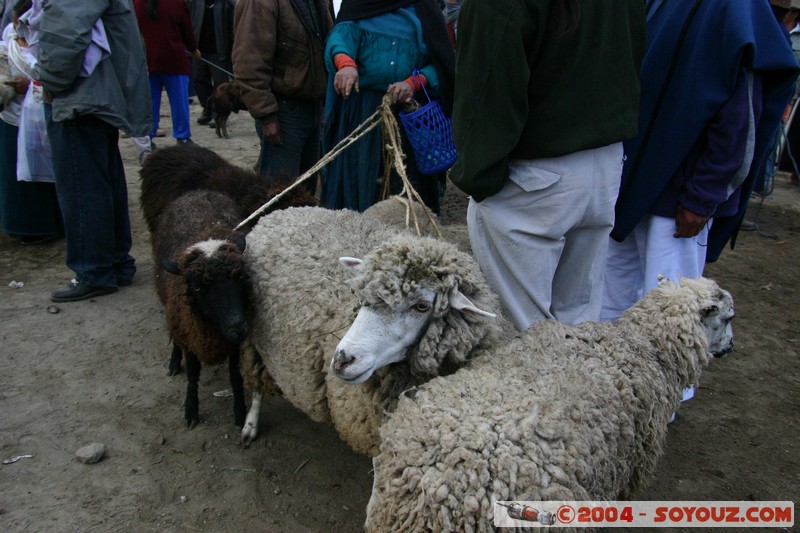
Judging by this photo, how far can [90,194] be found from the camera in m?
4.30

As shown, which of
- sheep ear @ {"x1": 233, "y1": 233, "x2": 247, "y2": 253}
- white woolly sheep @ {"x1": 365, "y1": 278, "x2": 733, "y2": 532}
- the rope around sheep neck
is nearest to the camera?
white woolly sheep @ {"x1": 365, "y1": 278, "x2": 733, "y2": 532}

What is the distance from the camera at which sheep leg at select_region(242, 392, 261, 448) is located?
122 inches

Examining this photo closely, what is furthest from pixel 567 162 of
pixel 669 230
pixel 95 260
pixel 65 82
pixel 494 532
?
pixel 95 260

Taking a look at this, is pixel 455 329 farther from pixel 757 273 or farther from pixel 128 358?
pixel 757 273

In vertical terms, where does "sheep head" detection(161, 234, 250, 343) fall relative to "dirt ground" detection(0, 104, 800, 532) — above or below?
above

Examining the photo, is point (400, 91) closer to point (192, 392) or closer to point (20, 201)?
point (192, 392)

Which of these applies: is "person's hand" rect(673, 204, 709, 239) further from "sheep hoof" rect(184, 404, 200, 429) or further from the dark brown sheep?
"sheep hoof" rect(184, 404, 200, 429)

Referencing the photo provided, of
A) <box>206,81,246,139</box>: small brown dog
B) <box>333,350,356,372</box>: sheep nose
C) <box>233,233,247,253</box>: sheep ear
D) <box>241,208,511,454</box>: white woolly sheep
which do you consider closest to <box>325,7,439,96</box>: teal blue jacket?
<box>241,208,511,454</box>: white woolly sheep

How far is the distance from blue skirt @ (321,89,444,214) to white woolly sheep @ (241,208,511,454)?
2.82ft

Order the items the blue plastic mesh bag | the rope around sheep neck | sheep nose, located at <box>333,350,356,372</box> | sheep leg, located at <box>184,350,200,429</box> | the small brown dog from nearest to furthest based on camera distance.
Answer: sheep nose, located at <box>333,350,356,372</box>
the rope around sheep neck
sheep leg, located at <box>184,350,200,429</box>
the blue plastic mesh bag
the small brown dog

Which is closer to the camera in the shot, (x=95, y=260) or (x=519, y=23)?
(x=519, y=23)

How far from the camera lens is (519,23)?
196 cm

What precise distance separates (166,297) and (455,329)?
1.91 meters

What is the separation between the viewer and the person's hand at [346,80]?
3.54m
